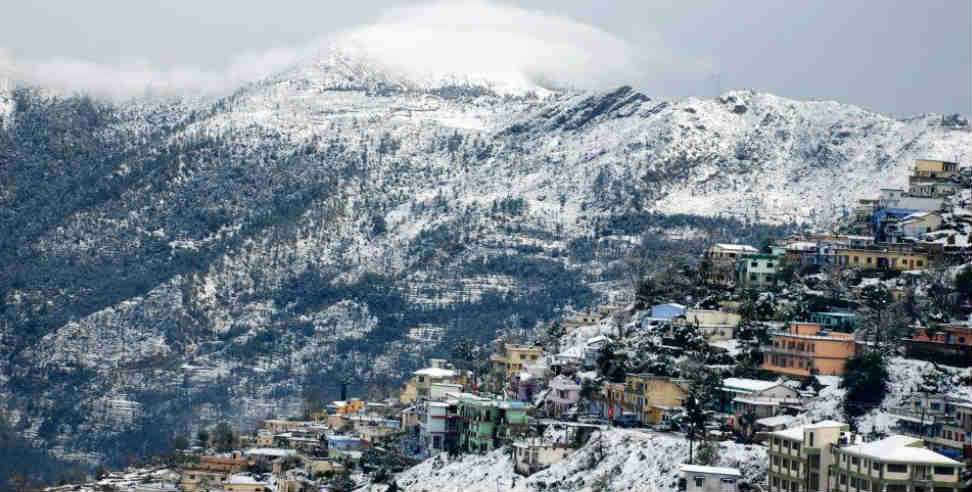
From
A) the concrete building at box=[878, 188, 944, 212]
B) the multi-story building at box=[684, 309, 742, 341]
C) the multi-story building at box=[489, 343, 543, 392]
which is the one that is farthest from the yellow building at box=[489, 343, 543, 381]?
the concrete building at box=[878, 188, 944, 212]

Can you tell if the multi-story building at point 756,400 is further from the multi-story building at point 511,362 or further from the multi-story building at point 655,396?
the multi-story building at point 511,362

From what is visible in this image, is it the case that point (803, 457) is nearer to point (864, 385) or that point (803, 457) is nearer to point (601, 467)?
point (864, 385)

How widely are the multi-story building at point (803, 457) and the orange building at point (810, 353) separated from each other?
16.0 metres

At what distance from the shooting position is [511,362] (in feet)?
461

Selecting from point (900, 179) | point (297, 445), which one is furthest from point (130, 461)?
point (900, 179)

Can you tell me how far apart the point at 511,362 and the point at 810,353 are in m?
31.8

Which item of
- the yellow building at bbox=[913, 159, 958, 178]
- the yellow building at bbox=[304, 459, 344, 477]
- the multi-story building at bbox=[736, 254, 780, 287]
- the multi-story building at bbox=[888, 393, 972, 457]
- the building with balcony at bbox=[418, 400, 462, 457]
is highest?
the yellow building at bbox=[913, 159, 958, 178]

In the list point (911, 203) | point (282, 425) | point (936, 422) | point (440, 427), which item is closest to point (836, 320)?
point (936, 422)

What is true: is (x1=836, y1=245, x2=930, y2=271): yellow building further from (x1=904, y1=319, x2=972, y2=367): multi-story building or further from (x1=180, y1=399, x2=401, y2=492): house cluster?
(x1=180, y1=399, x2=401, y2=492): house cluster

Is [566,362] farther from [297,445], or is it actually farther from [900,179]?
[900,179]

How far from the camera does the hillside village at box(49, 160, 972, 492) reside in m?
99.1

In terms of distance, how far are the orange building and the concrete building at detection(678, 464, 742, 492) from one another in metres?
16.0

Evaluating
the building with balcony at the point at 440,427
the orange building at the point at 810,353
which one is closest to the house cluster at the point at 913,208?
the orange building at the point at 810,353

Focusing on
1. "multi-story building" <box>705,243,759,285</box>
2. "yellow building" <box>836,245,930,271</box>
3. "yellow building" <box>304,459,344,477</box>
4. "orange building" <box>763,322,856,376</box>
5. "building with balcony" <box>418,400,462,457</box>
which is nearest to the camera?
"orange building" <box>763,322,856,376</box>
